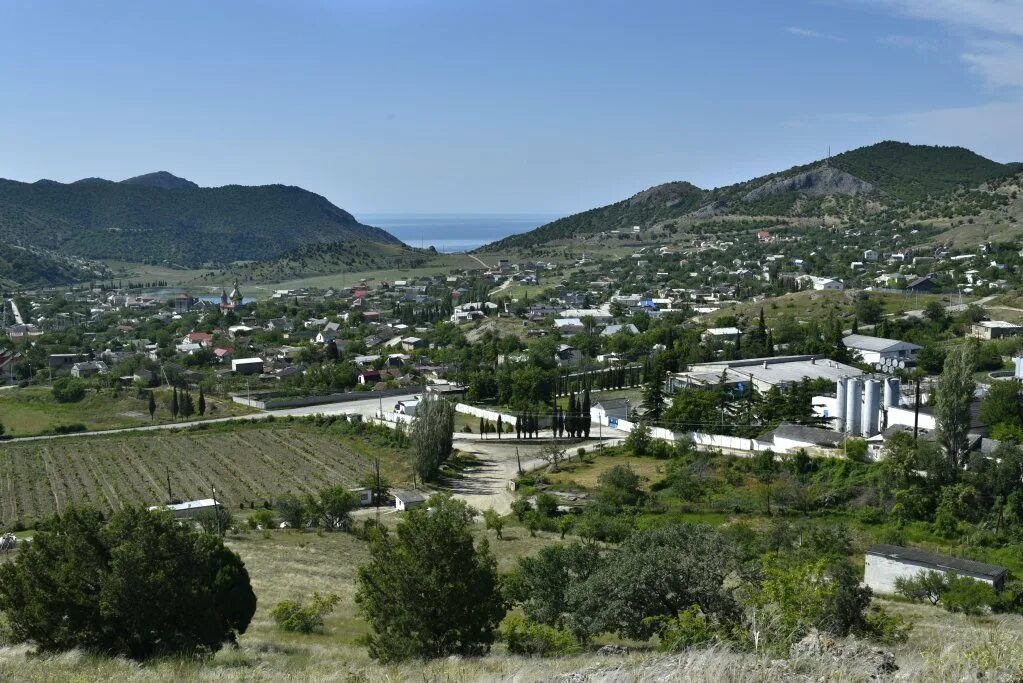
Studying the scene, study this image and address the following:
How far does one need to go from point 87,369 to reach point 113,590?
4262cm

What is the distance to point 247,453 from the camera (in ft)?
103

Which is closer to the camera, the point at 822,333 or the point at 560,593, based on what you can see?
the point at 560,593

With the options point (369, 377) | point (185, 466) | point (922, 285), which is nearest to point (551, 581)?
point (185, 466)

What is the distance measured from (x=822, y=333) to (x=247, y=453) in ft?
91.9

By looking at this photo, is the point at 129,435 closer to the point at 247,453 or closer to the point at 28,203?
the point at 247,453

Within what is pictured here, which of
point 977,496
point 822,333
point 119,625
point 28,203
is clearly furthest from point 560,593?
point 28,203

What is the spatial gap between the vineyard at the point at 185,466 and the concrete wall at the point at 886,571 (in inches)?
591

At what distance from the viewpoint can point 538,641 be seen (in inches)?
449

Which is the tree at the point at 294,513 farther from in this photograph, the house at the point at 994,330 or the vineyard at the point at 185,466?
the house at the point at 994,330

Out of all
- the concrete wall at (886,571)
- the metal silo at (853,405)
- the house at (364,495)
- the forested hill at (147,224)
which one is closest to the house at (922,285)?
the metal silo at (853,405)

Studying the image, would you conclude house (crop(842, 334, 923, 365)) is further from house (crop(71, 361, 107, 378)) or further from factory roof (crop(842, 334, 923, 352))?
house (crop(71, 361, 107, 378))

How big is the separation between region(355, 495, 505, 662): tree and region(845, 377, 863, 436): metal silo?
1965 cm

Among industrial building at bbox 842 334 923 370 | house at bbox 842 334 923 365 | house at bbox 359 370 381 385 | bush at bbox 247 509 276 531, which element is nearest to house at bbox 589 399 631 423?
industrial building at bbox 842 334 923 370

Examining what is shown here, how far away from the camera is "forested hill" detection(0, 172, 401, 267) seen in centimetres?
14150
